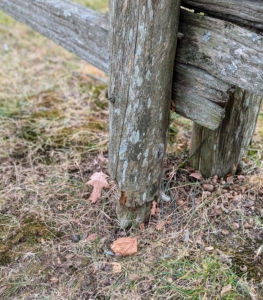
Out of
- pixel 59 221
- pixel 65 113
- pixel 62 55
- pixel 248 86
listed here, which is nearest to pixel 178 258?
pixel 59 221

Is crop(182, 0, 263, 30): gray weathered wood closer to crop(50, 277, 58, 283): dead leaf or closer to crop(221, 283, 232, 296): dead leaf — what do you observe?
crop(221, 283, 232, 296): dead leaf

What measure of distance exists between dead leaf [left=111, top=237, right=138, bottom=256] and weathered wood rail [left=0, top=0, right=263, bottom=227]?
0.12m

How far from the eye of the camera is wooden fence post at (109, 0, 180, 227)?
1521 millimetres

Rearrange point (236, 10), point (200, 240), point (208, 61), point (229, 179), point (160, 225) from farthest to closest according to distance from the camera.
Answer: point (229, 179) < point (160, 225) < point (200, 240) < point (208, 61) < point (236, 10)

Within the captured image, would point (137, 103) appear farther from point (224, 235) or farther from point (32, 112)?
point (32, 112)

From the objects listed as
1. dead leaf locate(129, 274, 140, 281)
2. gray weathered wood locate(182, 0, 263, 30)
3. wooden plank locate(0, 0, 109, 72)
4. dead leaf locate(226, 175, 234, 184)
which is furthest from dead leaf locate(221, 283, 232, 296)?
wooden plank locate(0, 0, 109, 72)

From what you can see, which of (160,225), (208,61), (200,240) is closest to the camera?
(208,61)

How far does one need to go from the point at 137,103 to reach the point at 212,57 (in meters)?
0.40

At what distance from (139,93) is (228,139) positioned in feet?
2.50

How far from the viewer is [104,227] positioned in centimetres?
214

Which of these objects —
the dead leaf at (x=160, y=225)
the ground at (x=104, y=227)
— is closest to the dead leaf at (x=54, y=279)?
the ground at (x=104, y=227)

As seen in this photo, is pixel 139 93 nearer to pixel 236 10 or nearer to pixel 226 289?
pixel 236 10

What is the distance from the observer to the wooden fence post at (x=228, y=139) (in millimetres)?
2033

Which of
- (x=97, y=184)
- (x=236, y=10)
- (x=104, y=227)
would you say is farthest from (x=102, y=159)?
(x=236, y=10)
